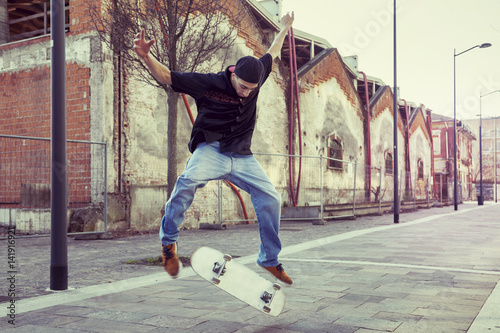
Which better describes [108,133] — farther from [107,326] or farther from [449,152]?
[449,152]

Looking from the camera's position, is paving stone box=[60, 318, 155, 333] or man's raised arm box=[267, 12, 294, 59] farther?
man's raised arm box=[267, 12, 294, 59]

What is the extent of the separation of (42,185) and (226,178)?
698cm

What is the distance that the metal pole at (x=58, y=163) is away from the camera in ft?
15.5

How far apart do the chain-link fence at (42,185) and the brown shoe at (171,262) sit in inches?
240

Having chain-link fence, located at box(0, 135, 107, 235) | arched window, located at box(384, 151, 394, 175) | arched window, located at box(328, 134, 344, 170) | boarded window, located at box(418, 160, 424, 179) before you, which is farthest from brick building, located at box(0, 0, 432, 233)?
boarded window, located at box(418, 160, 424, 179)

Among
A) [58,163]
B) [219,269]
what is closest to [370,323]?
[219,269]

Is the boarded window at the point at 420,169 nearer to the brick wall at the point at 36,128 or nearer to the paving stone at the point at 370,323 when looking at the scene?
the brick wall at the point at 36,128

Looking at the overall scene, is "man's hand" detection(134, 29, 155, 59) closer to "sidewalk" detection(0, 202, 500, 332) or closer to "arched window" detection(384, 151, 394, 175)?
"sidewalk" detection(0, 202, 500, 332)

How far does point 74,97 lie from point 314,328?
902 centimetres

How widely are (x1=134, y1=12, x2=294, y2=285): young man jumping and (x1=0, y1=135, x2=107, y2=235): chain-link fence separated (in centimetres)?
602

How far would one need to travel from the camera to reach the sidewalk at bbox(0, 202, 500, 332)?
3400 mm

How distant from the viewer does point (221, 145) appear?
150 inches

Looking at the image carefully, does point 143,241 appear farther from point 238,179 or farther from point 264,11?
point 264,11

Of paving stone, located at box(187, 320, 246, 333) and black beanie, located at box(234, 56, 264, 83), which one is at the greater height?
black beanie, located at box(234, 56, 264, 83)
